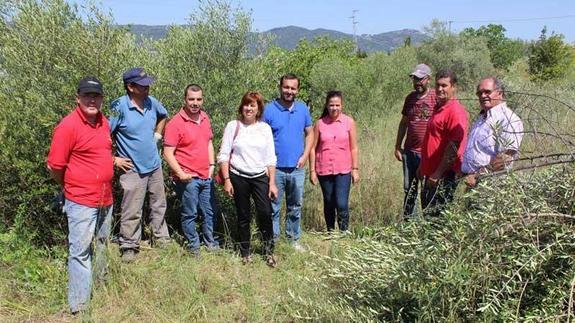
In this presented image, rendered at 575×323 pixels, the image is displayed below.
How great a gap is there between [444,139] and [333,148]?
47.8 inches

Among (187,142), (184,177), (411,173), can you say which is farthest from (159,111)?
→ (411,173)

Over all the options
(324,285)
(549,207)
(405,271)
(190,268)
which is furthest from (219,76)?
(549,207)

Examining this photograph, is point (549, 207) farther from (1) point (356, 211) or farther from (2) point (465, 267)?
(1) point (356, 211)

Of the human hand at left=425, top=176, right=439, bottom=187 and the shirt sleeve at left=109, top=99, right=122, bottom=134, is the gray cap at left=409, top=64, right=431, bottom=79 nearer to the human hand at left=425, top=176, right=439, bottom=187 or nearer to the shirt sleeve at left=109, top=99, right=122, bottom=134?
the human hand at left=425, top=176, right=439, bottom=187

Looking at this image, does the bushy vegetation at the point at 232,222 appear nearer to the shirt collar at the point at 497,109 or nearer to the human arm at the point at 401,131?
the shirt collar at the point at 497,109

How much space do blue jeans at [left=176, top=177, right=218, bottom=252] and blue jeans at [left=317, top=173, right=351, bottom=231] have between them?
4.19 ft

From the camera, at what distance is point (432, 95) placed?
5754mm

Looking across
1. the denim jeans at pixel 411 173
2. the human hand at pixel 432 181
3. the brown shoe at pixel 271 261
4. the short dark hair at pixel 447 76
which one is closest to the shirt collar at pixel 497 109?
the short dark hair at pixel 447 76

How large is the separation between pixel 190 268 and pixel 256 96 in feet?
5.91

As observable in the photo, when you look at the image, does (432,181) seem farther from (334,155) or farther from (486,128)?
(334,155)

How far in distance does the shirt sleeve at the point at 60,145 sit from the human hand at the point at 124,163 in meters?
0.91

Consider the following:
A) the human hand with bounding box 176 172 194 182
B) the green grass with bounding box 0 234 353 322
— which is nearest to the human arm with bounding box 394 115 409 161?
the green grass with bounding box 0 234 353 322

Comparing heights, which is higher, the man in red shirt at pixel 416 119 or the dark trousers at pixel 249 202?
the man in red shirt at pixel 416 119

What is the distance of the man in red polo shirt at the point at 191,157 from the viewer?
512 centimetres
